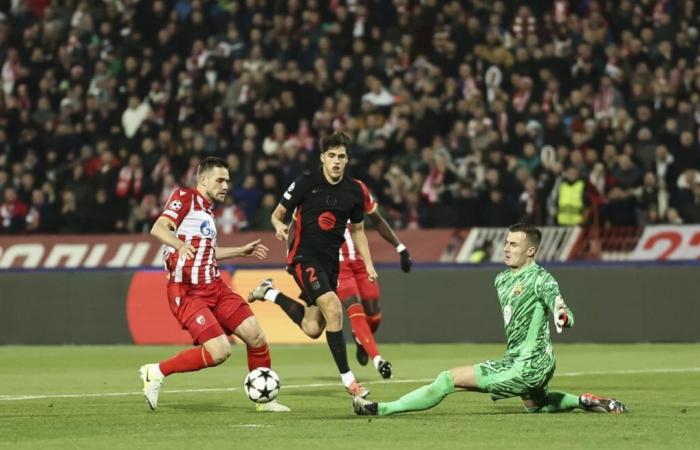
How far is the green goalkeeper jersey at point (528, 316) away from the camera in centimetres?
1060

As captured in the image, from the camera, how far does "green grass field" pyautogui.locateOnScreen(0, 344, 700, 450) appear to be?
9383mm

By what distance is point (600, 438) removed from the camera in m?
9.30

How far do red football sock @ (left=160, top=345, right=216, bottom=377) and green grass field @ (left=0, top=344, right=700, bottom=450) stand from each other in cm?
32

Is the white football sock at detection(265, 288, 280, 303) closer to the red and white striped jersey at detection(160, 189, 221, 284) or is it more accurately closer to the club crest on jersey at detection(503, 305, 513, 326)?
the red and white striped jersey at detection(160, 189, 221, 284)

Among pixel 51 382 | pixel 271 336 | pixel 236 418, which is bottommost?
pixel 271 336

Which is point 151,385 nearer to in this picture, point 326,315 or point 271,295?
point 326,315

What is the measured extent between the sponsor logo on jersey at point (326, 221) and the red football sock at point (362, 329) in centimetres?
171

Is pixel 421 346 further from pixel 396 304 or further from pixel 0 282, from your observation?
pixel 0 282

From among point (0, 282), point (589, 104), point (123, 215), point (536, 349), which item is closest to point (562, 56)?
point (589, 104)

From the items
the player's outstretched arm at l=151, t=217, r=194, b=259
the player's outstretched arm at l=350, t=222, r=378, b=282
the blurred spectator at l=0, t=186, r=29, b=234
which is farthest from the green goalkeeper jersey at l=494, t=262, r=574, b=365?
the blurred spectator at l=0, t=186, r=29, b=234

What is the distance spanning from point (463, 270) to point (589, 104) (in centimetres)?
365

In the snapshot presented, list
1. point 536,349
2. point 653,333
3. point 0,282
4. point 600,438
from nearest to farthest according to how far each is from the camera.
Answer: point 600,438, point 536,349, point 653,333, point 0,282

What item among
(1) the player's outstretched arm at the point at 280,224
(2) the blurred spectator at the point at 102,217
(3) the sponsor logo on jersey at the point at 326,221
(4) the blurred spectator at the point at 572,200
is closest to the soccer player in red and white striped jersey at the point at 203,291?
(1) the player's outstretched arm at the point at 280,224

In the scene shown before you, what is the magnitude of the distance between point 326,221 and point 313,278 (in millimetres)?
580
